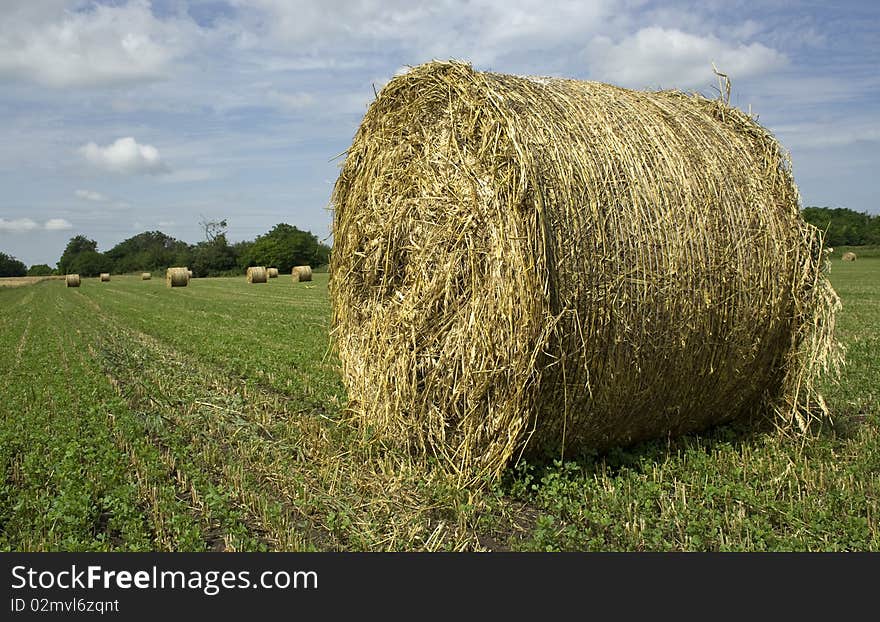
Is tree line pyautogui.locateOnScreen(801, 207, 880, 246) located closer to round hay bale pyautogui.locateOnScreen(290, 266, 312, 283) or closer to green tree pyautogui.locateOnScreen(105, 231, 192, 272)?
round hay bale pyautogui.locateOnScreen(290, 266, 312, 283)

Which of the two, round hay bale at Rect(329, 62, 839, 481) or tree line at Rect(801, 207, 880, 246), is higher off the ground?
tree line at Rect(801, 207, 880, 246)

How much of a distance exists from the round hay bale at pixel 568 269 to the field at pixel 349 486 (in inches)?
12.1

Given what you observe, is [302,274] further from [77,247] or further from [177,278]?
[77,247]

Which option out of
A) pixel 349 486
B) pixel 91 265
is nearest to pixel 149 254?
pixel 91 265

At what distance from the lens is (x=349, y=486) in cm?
520

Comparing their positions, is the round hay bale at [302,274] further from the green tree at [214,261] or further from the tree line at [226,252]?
the green tree at [214,261]

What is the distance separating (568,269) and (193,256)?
8698 cm

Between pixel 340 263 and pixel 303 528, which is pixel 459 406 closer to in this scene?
pixel 303 528

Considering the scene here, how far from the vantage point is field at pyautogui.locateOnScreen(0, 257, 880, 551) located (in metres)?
4.30

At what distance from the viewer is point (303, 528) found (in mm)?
4520

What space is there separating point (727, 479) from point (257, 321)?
42.0 ft

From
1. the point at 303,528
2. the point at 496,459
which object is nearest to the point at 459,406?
the point at 496,459

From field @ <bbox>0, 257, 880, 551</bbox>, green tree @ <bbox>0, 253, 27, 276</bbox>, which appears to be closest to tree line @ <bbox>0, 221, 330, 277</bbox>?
green tree @ <bbox>0, 253, 27, 276</bbox>

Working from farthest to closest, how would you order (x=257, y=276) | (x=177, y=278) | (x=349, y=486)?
1. (x=257, y=276)
2. (x=177, y=278)
3. (x=349, y=486)
